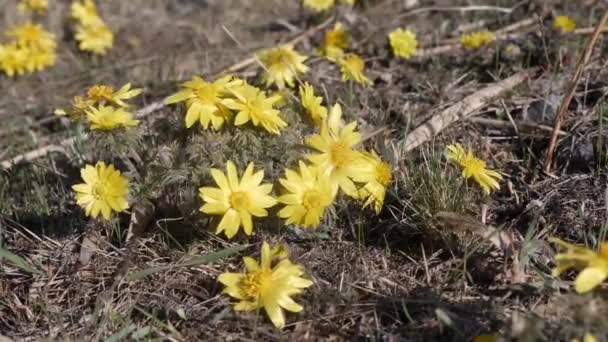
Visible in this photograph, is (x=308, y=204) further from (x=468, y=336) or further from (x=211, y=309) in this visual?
(x=468, y=336)

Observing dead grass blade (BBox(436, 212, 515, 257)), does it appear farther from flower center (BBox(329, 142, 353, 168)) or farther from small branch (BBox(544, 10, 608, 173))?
small branch (BBox(544, 10, 608, 173))

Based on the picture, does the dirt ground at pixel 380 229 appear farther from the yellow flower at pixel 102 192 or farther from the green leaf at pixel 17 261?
the yellow flower at pixel 102 192

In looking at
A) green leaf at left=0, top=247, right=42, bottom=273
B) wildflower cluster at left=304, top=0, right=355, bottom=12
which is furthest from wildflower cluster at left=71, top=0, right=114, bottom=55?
green leaf at left=0, top=247, right=42, bottom=273

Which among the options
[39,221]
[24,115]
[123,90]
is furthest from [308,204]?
[24,115]

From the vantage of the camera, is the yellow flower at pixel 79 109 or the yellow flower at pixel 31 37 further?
the yellow flower at pixel 31 37

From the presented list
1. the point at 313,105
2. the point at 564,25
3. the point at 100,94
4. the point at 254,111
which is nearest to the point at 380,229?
the point at 313,105

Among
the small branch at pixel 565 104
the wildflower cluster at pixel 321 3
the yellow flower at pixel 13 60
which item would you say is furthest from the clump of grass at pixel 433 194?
the yellow flower at pixel 13 60
